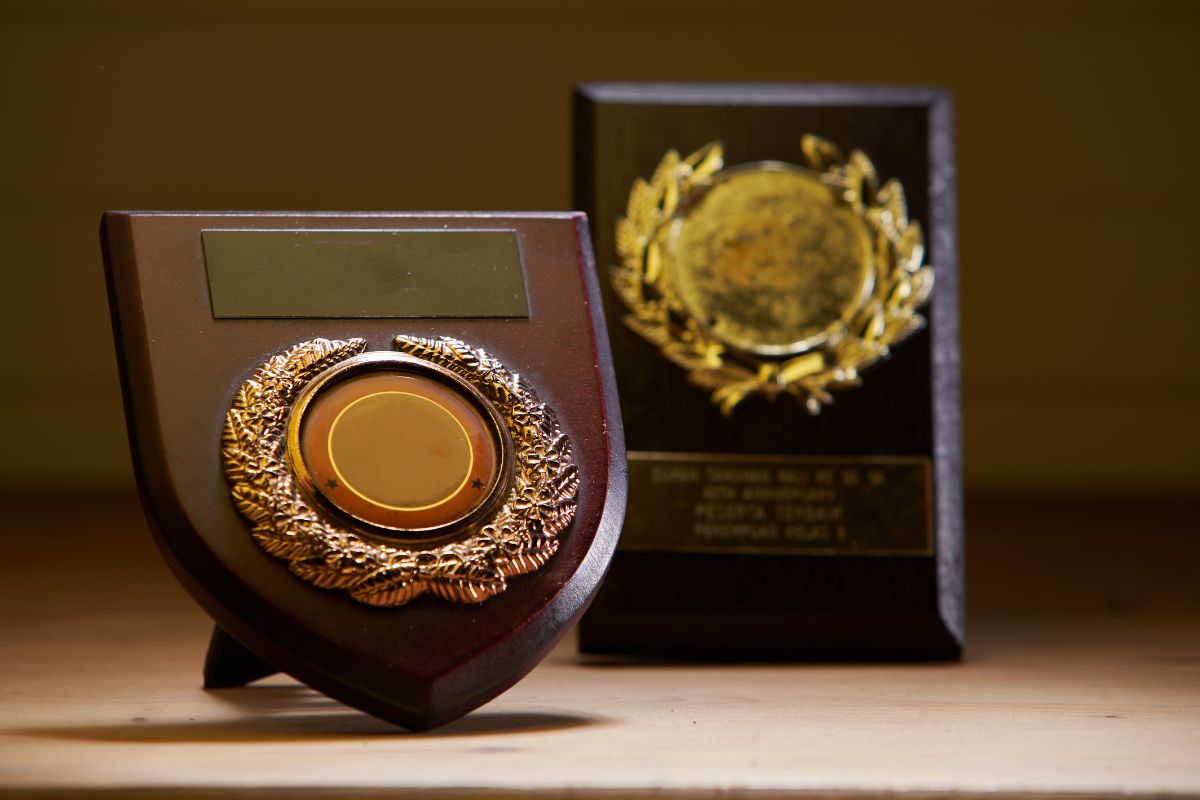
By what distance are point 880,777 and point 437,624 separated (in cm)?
27

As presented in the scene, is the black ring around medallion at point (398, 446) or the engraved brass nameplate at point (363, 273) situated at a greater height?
the engraved brass nameplate at point (363, 273)

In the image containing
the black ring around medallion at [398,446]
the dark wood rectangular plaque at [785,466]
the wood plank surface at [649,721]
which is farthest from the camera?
the dark wood rectangular plaque at [785,466]

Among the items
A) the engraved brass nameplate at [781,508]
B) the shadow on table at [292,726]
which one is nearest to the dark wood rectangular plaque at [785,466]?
the engraved brass nameplate at [781,508]

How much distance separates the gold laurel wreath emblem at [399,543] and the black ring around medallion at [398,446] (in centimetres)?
1

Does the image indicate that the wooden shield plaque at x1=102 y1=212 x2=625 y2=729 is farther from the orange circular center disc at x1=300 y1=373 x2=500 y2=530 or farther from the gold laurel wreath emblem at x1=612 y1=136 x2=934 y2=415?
the gold laurel wreath emblem at x1=612 y1=136 x2=934 y2=415

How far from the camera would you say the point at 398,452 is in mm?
971

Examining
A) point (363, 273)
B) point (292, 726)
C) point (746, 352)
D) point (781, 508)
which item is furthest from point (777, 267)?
point (292, 726)

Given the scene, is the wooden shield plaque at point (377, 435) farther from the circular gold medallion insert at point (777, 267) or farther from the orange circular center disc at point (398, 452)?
the circular gold medallion insert at point (777, 267)

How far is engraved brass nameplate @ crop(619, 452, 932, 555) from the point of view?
133cm

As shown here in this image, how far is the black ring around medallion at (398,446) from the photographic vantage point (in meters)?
0.96

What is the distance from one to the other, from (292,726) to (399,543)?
0.50ft

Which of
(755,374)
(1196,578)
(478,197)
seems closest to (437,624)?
(755,374)

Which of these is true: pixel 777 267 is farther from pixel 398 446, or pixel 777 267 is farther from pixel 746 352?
pixel 398 446

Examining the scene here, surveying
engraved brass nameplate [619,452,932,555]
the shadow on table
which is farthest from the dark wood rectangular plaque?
the shadow on table
